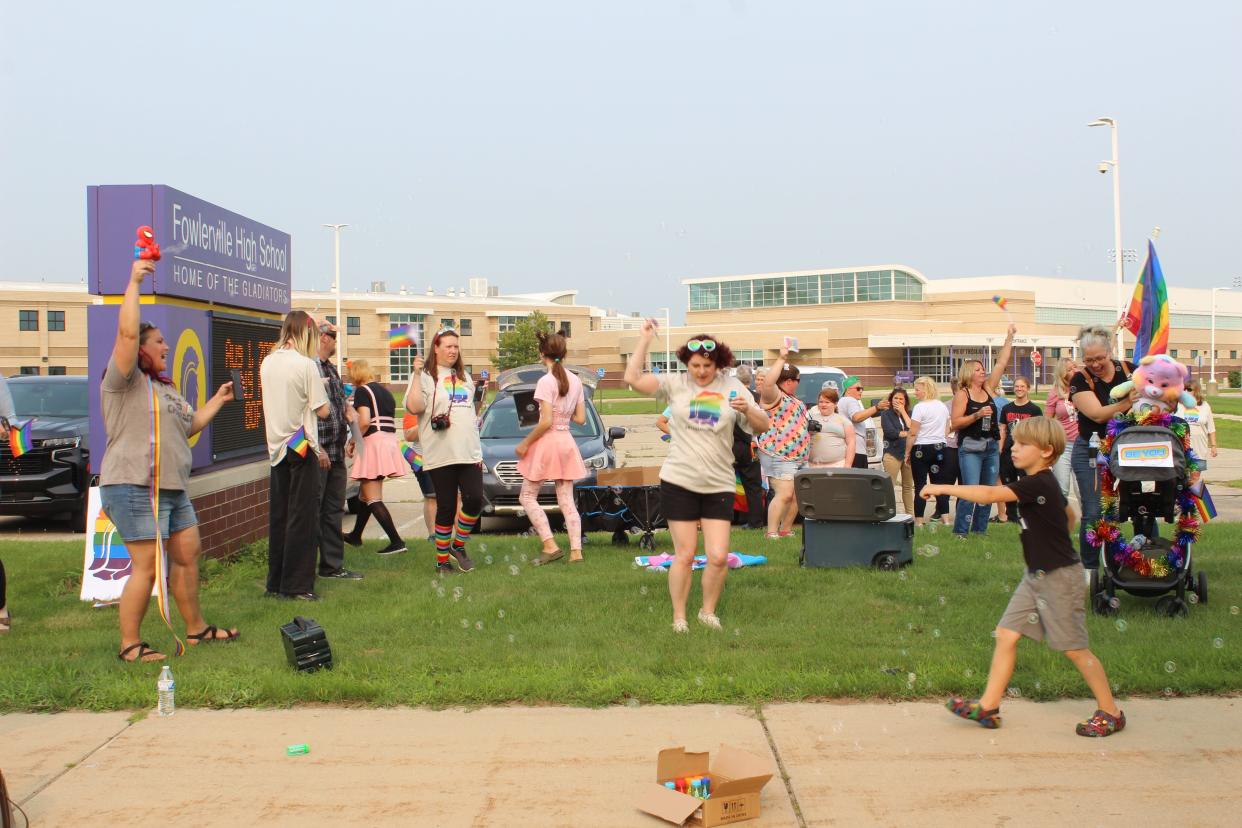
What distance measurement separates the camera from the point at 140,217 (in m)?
8.35

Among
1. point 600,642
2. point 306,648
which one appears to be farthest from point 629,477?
point 306,648

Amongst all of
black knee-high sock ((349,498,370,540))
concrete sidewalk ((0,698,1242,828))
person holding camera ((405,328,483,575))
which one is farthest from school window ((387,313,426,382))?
concrete sidewalk ((0,698,1242,828))

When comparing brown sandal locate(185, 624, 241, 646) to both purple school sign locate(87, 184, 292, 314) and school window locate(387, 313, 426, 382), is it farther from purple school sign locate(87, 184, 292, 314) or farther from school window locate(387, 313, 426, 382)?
school window locate(387, 313, 426, 382)

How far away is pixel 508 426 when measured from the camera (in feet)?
44.1

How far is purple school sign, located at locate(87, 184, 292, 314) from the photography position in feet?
27.2

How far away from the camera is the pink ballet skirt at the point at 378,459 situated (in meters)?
10.4

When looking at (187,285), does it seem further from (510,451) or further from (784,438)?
(784,438)

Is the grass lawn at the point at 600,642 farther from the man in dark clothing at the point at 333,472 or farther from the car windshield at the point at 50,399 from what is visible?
the car windshield at the point at 50,399

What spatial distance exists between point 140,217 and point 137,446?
9.09ft

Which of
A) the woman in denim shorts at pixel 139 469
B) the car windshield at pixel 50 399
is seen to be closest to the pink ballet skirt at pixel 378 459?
the woman in denim shorts at pixel 139 469

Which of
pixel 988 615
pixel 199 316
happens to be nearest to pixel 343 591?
pixel 199 316

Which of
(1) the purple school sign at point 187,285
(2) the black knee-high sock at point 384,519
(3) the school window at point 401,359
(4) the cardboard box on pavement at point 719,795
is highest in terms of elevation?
(3) the school window at point 401,359

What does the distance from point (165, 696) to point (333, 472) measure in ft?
12.4

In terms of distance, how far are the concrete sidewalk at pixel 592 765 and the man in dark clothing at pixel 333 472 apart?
11.6 ft
